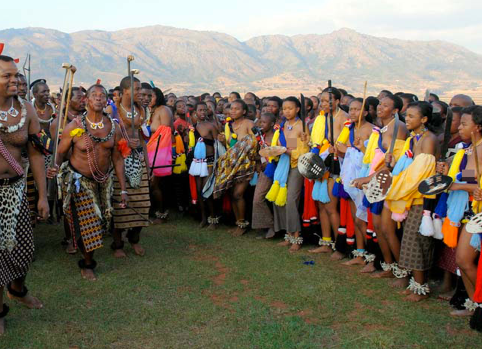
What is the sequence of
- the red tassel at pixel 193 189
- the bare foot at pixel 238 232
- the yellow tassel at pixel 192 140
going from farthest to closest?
the yellow tassel at pixel 192 140 < the red tassel at pixel 193 189 < the bare foot at pixel 238 232

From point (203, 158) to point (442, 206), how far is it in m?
4.31

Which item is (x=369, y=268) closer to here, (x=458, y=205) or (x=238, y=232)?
(x=458, y=205)

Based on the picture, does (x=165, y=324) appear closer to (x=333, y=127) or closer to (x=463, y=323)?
(x=463, y=323)

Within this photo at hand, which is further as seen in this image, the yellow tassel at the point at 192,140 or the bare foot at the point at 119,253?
the yellow tassel at the point at 192,140

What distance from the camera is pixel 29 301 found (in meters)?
4.96

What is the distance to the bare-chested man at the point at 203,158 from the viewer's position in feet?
27.2

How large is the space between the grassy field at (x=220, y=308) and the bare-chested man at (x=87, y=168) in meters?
0.50

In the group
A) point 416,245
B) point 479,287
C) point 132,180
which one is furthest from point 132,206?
point 479,287

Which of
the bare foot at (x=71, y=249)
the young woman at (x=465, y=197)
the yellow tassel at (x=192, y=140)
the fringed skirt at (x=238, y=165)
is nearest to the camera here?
the young woman at (x=465, y=197)

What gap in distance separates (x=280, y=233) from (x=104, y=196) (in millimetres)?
2958

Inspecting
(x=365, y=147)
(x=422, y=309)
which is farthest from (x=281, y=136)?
(x=422, y=309)

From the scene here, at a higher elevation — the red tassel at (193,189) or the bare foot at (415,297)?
the red tassel at (193,189)

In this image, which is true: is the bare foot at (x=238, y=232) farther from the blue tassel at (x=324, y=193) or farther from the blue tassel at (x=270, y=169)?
the blue tassel at (x=324, y=193)

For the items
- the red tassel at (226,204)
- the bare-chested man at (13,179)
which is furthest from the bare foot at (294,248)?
the bare-chested man at (13,179)
